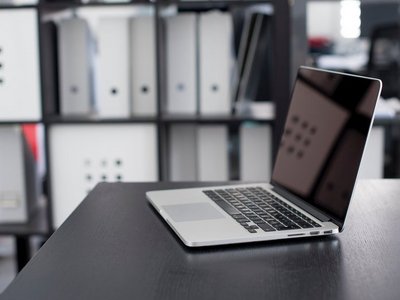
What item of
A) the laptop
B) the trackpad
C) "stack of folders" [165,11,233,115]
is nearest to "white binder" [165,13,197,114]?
"stack of folders" [165,11,233,115]

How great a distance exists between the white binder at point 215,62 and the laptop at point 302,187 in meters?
1.06

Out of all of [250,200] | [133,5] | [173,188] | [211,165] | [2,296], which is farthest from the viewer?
[211,165]

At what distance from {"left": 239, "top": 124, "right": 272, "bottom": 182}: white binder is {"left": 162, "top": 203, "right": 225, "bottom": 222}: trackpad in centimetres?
125

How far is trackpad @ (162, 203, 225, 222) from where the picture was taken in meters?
0.98

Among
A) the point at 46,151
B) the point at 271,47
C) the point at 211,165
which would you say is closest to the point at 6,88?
the point at 46,151

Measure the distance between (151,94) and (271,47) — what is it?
438mm

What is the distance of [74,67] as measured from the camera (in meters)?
2.28

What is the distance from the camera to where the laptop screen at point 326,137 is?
0.93 meters

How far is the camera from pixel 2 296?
28.8 inches

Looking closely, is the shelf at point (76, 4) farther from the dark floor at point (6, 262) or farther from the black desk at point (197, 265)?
the black desk at point (197, 265)

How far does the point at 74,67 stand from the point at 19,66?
7.2 inches

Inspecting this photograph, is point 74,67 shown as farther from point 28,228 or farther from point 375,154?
point 375,154

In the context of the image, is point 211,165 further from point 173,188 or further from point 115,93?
point 173,188

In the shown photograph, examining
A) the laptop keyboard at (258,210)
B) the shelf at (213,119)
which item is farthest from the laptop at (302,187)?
the shelf at (213,119)
